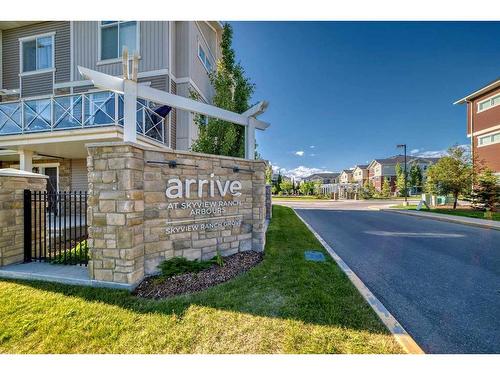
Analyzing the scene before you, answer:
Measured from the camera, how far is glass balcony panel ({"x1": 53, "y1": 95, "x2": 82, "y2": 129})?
8906mm

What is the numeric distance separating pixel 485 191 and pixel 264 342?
Result: 22.1 meters

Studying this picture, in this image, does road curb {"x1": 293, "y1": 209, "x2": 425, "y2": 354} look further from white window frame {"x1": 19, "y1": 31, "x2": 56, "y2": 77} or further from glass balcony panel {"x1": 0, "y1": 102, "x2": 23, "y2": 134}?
white window frame {"x1": 19, "y1": 31, "x2": 56, "y2": 77}

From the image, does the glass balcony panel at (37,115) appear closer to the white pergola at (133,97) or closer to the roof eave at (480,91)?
the white pergola at (133,97)

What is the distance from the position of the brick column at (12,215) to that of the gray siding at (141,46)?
7392 mm

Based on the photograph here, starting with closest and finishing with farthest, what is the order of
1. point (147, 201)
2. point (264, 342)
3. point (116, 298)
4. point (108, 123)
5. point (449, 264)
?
point (264, 342) < point (116, 298) < point (147, 201) < point (449, 264) < point (108, 123)

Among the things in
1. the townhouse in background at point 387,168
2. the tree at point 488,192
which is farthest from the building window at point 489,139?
the townhouse in background at point 387,168

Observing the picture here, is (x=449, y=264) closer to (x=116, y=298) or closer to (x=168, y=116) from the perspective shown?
(x=116, y=298)

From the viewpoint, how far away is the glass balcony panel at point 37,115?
9.17 metres

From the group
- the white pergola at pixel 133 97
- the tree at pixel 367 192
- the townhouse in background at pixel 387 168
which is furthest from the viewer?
the townhouse in background at pixel 387 168

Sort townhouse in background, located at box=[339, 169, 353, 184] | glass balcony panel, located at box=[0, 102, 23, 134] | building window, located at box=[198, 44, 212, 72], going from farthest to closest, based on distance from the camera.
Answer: townhouse in background, located at box=[339, 169, 353, 184]
building window, located at box=[198, 44, 212, 72]
glass balcony panel, located at box=[0, 102, 23, 134]

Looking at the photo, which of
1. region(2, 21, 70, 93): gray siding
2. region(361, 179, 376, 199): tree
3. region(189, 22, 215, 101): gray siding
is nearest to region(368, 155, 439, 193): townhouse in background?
region(361, 179, 376, 199): tree

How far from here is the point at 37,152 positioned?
1069 cm

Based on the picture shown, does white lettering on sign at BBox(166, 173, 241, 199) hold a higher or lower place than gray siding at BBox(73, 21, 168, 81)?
lower
